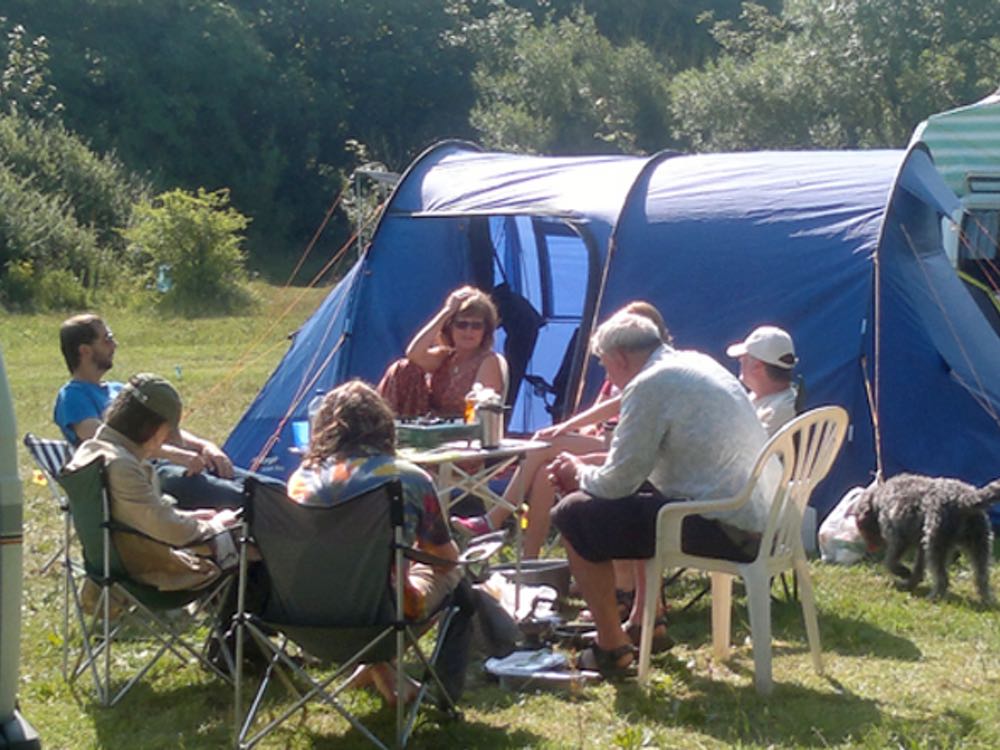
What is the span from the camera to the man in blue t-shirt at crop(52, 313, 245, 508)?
534 cm

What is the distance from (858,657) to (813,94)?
21631mm

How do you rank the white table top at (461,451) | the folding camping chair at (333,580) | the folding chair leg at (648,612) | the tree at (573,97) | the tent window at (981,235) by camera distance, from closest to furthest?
the folding camping chair at (333,580)
the folding chair leg at (648,612)
the white table top at (461,451)
the tent window at (981,235)
the tree at (573,97)

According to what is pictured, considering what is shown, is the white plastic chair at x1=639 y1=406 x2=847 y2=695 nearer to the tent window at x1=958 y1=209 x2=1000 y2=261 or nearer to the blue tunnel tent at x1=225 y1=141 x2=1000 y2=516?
the blue tunnel tent at x1=225 y1=141 x2=1000 y2=516

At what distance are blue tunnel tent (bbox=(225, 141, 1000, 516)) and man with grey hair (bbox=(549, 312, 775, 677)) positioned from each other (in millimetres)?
2298

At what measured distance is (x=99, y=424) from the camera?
5.44 m

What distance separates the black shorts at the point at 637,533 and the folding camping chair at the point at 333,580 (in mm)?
804

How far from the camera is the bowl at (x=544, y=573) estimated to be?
18.0 feet

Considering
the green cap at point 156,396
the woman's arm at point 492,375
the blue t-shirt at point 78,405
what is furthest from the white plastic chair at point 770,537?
the blue t-shirt at point 78,405

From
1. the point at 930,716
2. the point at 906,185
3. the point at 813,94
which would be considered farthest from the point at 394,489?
the point at 813,94

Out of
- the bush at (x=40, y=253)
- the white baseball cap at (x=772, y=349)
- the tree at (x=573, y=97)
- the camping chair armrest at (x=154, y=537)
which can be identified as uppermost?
the tree at (x=573, y=97)

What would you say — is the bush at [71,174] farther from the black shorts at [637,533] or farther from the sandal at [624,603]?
the black shorts at [637,533]

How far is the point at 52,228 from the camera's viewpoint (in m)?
20.8

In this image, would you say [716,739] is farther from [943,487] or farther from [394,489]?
[943,487]

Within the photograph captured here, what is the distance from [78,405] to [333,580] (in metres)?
2.05
